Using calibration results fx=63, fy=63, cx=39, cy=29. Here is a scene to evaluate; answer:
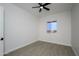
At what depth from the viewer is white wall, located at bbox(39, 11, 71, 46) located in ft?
14.7

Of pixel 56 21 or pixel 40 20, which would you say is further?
pixel 40 20

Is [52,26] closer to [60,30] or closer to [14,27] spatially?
[60,30]

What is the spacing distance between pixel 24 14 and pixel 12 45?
2.13 m

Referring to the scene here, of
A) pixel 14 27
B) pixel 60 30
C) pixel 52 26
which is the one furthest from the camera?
pixel 52 26

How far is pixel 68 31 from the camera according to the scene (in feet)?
14.7

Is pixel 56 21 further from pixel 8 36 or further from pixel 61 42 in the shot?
pixel 8 36

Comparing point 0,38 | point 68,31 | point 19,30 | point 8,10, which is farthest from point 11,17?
point 68,31

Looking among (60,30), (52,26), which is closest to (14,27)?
(52,26)

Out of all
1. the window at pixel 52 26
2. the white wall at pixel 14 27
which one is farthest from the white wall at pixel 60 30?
the white wall at pixel 14 27

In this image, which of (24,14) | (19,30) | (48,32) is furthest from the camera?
(48,32)

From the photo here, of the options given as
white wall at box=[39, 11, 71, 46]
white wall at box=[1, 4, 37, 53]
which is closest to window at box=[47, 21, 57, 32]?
white wall at box=[39, 11, 71, 46]

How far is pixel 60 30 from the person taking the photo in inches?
195

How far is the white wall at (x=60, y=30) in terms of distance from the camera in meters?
4.49

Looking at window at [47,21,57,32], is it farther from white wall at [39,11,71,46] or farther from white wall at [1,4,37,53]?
white wall at [1,4,37,53]
